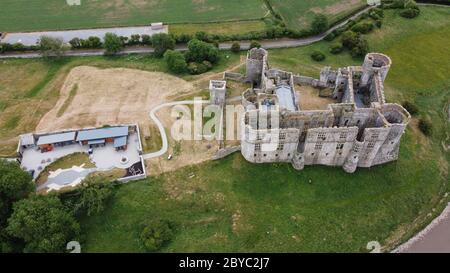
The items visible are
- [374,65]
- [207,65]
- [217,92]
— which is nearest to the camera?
[374,65]

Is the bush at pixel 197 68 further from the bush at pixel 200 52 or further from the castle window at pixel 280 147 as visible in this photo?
the castle window at pixel 280 147

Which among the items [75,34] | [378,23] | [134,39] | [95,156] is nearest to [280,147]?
[95,156]

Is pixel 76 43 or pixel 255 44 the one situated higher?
pixel 76 43

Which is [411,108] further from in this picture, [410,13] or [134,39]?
[134,39]

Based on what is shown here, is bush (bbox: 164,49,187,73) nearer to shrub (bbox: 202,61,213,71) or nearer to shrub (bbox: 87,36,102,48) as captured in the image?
shrub (bbox: 202,61,213,71)

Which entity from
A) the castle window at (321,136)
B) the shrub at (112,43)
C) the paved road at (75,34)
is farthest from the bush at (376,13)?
the shrub at (112,43)

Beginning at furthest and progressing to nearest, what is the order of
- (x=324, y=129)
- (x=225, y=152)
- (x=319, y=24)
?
(x=319, y=24) < (x=225, y=152) < (x=324, y=129)
